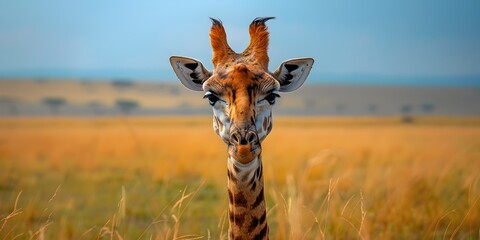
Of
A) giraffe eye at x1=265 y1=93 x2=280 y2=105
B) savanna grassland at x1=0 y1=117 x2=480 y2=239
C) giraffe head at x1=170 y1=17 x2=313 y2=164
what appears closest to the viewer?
giraffe head at x1=170 y1=17 x2=313 y2=164

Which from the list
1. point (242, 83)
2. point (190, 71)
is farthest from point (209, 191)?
point (242, 83)

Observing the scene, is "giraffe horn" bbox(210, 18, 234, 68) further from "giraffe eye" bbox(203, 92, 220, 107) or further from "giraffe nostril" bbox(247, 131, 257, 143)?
"giraffe nostril" bbox(247, 131, 257, 143)

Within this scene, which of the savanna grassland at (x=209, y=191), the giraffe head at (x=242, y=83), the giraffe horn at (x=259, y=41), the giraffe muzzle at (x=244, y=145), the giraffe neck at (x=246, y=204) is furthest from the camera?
the savanna grassland at (x=209, y=191)

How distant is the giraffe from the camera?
439cm

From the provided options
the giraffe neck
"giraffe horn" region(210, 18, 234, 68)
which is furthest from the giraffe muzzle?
"giraffe horn" region(210, 18, 234, 68)

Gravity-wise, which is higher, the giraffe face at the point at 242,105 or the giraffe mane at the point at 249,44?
the giraffe mane at the point at 249,44

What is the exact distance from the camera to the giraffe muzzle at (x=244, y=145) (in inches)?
166

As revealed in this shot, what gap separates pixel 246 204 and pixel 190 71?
137cm

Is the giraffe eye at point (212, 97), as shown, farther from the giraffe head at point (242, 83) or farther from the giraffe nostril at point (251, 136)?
the giraffe nostril at point (251, 136)

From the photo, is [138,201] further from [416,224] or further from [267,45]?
[267,45]

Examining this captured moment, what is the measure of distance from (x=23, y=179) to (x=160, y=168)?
447cm

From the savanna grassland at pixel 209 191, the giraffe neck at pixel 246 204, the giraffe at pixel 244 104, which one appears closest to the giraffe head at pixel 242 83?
the giraffe at pixel 244 104

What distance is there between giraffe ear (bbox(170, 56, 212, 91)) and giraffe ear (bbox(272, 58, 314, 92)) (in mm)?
641

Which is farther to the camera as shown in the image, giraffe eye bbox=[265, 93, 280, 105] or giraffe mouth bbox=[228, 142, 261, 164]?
giraffe eye bbox=[265, 93, 280, 105]
